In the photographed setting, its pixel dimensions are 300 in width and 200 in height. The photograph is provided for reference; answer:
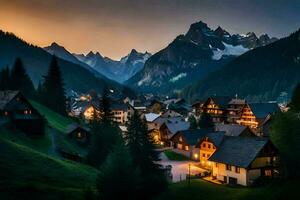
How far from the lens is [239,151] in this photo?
71.1 meters

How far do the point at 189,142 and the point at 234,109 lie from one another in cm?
6715

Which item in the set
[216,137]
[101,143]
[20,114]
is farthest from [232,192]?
[20,114]

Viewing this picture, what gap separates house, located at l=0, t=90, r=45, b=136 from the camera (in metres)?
81.5

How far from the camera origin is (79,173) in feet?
194

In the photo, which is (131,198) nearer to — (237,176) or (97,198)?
(97,198)

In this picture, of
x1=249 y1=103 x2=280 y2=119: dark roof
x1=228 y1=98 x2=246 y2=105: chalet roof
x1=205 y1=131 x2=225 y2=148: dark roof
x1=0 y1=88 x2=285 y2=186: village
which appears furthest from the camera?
x1=228 y1=98 x2=246 y2=105: chalet roof

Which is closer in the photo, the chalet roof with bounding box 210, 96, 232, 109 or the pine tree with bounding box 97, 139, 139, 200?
the pine tree with bounding box 97, 139, 139, 200

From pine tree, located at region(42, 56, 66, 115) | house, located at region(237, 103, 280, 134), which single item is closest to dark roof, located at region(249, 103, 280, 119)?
house, located at region(237, 103, 280, 134)

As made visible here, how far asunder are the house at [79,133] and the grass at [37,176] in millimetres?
29835

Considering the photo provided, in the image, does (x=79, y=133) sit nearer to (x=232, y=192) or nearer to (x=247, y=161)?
(x=247, y=161)

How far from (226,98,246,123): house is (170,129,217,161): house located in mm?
56780

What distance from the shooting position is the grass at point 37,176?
42844mm

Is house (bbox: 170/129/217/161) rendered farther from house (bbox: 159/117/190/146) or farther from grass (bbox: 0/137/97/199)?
grass (bbox: 0/137/97/199)

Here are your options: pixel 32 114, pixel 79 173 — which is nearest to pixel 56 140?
pixel 32 114
